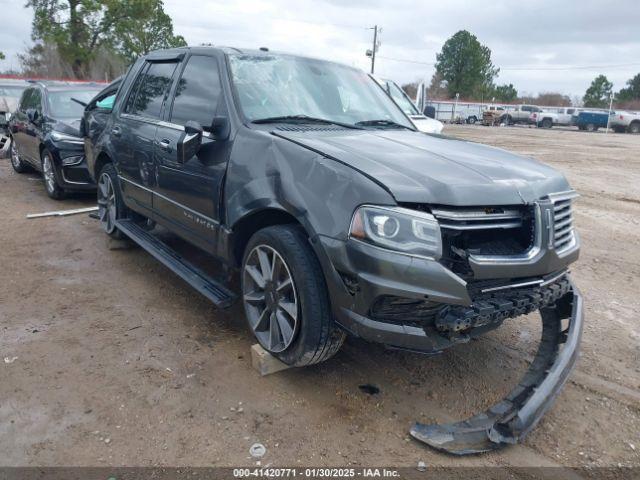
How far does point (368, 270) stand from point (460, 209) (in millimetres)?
548

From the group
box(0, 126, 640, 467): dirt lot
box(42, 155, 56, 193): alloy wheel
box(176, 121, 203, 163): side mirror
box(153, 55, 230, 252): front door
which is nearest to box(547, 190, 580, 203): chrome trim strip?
box(0, 126, 640, 467): dirt lot

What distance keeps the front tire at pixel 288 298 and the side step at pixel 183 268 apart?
20 centimetres

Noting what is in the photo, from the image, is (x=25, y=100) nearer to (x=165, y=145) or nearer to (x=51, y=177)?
(x=51, y=177)

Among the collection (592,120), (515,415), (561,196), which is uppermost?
(592,120)

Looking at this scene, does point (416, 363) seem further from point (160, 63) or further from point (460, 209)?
point (160, 63)


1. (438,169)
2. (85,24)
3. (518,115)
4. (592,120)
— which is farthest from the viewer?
(518,115)

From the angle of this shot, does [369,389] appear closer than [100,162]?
Yes

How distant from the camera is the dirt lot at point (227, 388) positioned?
2619mm

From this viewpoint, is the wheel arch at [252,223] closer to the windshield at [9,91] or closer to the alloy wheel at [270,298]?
the alloy wheel at [270,298]

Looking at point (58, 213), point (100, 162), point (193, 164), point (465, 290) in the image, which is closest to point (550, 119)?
point (58, 213)

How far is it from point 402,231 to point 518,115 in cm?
4754

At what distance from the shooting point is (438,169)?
2793mm

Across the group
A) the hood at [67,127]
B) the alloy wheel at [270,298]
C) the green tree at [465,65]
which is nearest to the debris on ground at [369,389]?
the alloy wheel at [270,298]

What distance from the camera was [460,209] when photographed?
2576 mm
